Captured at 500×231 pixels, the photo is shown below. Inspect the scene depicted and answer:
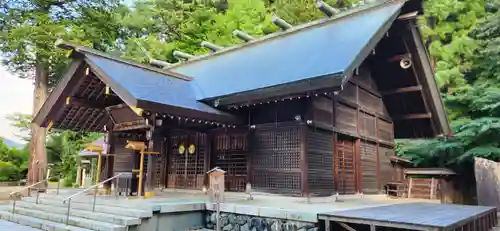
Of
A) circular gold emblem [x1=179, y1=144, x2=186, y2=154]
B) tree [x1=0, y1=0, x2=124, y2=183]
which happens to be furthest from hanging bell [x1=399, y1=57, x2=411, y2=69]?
tree [x1=0, y1=0, x2=124, y2=183]

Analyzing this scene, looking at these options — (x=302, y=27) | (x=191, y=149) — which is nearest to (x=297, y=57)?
(x=302, y=27)

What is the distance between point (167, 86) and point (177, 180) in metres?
3.20

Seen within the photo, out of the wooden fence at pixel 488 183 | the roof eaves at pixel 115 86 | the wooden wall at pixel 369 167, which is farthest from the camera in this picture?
the wooden wall at pixel 369 167

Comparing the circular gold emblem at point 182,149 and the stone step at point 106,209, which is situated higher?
the circular gold emblem at point 182,149

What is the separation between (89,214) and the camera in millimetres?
7137

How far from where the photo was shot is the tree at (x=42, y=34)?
1627cm

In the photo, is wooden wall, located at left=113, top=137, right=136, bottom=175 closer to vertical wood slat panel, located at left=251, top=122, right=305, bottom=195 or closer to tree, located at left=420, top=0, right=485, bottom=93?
vertical wood slat panel, located at left=251, top=122, right=305, bottom=195

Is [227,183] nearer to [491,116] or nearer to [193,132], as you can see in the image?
[193,132]

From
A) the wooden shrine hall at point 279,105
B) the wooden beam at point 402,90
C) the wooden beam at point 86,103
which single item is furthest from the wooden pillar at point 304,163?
the wooden beam at point 86,103

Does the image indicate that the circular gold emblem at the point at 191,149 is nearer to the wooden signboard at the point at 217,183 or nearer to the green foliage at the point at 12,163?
the wooden signboard at the point at 217,183

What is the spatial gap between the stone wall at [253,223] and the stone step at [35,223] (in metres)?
2.50

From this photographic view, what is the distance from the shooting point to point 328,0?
856 inches

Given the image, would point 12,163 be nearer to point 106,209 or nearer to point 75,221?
point 75,221

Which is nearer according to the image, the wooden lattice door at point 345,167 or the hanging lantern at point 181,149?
the wooden lattice door at point 345,167
